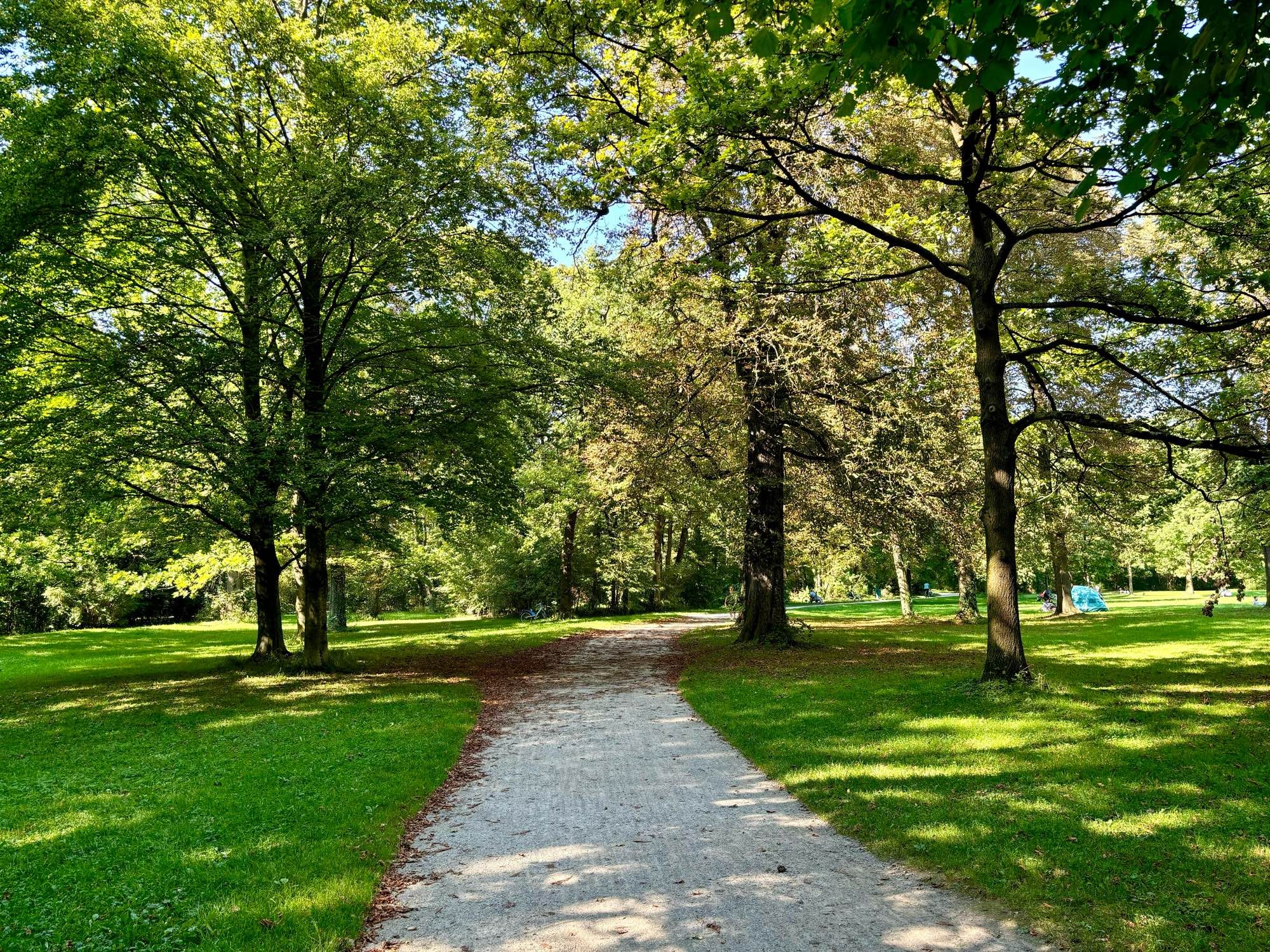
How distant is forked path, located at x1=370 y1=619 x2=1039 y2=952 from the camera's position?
12.4 ft

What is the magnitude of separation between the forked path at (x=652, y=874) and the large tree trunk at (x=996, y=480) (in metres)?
4.80

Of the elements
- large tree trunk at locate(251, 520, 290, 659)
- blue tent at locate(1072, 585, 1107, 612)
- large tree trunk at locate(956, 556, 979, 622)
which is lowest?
blue tent at locate(1072, 585, 1107, 612)

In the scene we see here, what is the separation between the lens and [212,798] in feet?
21.4

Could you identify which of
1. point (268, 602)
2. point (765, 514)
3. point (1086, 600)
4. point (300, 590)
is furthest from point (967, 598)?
point (268, 602)

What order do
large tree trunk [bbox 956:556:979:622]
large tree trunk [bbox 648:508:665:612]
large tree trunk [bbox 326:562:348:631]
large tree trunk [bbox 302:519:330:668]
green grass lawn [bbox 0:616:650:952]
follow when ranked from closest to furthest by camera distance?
green grass lawn [bbox 0:616:650:952], large tree trunk [bbox 302:519:330:668], large tree trunk [bbox 956:556:979:622], large tree trunk [bbox 326:562:348:631], large tree trunk [bbox 648:508:665:612]

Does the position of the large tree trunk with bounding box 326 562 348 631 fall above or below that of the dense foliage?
below

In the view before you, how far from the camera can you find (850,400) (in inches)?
622

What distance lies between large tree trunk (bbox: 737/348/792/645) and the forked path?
969cm

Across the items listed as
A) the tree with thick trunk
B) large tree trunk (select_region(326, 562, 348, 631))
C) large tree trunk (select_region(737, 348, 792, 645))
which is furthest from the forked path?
large tree trunk (select_region(326, 562, 348, 631))

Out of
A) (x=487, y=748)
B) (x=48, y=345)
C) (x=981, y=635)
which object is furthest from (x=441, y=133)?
(x=981, y=635)

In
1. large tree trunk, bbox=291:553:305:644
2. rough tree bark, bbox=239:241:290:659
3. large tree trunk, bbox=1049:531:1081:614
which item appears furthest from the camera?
large tree trunk, bbox=1049:531:1081:614

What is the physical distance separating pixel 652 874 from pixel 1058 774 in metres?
3.84

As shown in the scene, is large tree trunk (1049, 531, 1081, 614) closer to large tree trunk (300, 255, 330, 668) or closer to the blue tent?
the blue tent

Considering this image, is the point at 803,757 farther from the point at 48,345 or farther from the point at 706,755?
the point at 48,345
